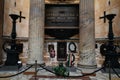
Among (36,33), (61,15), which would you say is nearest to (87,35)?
(36,33)

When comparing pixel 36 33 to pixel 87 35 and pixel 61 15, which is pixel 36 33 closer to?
pixel 87 35

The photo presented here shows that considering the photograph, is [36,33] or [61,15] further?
[61,15]

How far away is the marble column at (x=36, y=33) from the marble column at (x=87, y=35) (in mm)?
2236

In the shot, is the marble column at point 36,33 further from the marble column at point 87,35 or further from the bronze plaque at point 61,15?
the bronze plaque at point 61,15

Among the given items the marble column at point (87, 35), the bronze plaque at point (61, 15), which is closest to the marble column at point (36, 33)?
the marble column at point (87, 35)

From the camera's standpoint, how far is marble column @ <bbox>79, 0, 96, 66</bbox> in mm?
10539

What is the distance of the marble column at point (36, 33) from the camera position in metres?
10.6

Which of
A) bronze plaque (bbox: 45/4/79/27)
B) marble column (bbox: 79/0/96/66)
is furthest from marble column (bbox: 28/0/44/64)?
bronze plaque (bbox: 45/4/79/27)

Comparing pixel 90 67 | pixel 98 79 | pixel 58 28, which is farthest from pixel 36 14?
pixel 98 79

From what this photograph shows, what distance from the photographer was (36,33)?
35.2ft

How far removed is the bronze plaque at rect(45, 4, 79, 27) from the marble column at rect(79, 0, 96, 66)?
266cm

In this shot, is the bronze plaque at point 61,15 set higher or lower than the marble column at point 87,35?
higher

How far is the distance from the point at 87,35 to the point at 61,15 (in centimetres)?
353

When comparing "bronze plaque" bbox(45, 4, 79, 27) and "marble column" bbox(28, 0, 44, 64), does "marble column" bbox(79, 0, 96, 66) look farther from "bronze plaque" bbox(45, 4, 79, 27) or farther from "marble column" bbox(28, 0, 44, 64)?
"bronze plaque" bbox(45, 4, 79, 27)
